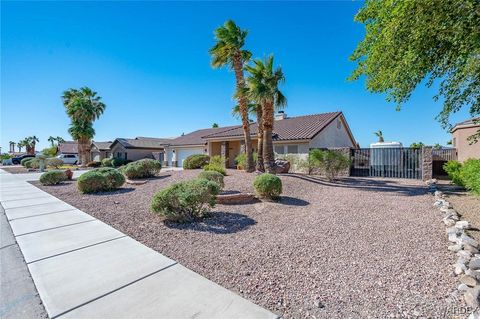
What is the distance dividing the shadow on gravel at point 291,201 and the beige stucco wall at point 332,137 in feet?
34.3

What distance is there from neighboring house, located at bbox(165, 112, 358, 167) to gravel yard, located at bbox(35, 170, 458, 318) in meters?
10.9

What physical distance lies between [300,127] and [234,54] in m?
9.35

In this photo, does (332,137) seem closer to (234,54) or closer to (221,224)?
(234,54)

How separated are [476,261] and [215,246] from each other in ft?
13.8

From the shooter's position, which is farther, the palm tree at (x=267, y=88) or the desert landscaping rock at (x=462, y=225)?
the palm tree at (x=267, y=88)

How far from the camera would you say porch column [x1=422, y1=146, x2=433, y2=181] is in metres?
14.0

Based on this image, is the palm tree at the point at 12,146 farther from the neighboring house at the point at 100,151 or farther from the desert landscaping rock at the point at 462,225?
the desert landscaping rock at the point at 462,225

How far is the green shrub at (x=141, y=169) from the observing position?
13.9 meters

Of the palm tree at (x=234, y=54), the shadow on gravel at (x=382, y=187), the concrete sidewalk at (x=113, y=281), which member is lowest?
the concrete sidewalk at (x=113, y=281)

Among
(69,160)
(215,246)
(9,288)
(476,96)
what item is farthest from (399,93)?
(69,160)

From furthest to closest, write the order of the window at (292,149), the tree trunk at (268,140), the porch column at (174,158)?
the porch column at (174,158) < the window at (292,149) < the tree trunk at (268,140)

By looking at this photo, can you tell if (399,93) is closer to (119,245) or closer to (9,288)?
(119,245)

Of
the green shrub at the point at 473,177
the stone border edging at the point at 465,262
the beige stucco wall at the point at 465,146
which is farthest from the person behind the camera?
the beige stucco wall at the point at 465,146

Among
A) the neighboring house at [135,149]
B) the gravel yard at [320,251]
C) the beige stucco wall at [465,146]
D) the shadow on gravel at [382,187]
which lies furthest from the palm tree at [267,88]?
the neighboring house at [135,149]
